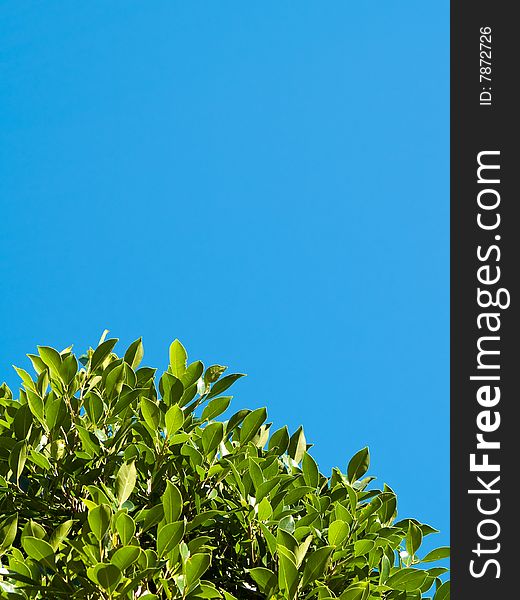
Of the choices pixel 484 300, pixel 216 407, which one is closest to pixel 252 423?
pixel 216 407

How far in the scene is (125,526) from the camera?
2.04 m

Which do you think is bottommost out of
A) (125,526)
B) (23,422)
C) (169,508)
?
(125,526)

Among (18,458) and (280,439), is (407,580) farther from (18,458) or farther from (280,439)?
(18,458)

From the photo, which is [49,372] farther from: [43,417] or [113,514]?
[113,514]

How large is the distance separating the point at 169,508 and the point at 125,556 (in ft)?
0.86

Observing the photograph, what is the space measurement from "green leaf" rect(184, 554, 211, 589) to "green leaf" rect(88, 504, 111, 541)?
0.25m

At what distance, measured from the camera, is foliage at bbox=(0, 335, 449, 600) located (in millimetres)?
2111

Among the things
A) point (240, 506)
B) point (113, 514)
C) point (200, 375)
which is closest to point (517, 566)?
point (240, 506)

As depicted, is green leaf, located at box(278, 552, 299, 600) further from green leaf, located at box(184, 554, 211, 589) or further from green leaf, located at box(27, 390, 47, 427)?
green leaf, located at box(27, 390, 47, 427)

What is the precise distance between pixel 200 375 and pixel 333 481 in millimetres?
724

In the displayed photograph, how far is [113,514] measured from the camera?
213 centimetres

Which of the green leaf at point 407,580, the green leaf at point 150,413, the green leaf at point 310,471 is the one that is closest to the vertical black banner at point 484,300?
the green leaf at point 407,580

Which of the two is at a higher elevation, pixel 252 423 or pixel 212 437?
pixel 252 423

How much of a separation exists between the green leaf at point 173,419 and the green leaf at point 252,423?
1.50 feet
